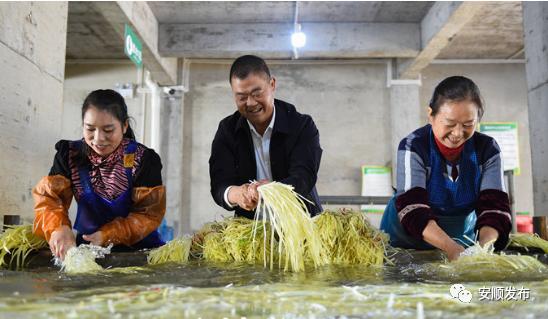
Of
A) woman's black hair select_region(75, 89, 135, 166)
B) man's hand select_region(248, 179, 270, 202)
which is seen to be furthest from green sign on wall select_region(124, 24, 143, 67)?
man's hand select_region(248, 179, 270, 202)

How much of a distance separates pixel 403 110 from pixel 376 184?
64.2 inches

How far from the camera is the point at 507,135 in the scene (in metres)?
9.74

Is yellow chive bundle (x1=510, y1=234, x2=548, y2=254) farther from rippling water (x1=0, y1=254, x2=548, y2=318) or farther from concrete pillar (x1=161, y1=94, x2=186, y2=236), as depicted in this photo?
concrete pillar (x1=161, y1=94, x2=186, y2=236)

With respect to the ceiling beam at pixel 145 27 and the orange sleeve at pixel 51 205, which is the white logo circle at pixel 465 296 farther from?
the ceiling beam at pixel 145 27

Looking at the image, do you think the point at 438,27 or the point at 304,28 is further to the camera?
the point at 304,28

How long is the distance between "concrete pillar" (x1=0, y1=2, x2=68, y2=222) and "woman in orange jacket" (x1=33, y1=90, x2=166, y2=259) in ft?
3.21

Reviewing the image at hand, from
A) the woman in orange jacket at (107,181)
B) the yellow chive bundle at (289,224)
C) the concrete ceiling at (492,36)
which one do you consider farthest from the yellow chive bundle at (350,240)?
the concrete ceiling at (492,36)

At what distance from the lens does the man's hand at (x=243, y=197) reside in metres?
2.29

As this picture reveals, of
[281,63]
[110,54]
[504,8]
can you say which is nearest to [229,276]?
[504,8]

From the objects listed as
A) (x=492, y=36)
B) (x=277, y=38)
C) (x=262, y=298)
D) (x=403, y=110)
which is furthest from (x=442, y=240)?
(x=492, y=36)

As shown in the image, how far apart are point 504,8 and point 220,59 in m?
5.50

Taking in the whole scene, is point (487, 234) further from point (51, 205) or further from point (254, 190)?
point (51, 205)

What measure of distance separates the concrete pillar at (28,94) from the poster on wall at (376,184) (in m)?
6.59

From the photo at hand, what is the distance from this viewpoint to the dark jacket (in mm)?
2701
